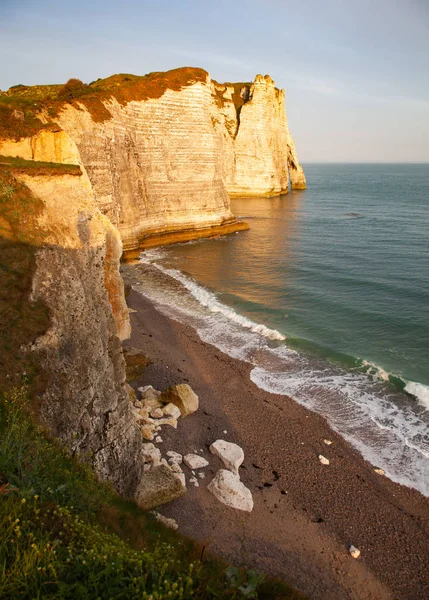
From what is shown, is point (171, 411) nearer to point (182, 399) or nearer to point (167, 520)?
point (182, 399)

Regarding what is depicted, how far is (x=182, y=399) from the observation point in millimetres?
15055

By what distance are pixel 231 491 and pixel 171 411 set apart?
401 cm

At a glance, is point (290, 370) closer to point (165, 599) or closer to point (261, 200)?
point (165, 599)

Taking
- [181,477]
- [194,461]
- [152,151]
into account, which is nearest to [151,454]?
[181,477]

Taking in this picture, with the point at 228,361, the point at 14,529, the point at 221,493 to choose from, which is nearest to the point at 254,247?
the point at 228,361

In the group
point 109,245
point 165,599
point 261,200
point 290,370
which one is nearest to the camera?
point 165,599

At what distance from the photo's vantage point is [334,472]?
13.2 meters

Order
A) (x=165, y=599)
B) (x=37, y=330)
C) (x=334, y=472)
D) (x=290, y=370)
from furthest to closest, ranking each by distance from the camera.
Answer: (x=290, y=370) → (x=334, y=472) → (x=37, y=330) → (x=165, y=599)

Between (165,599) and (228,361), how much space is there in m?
15.6

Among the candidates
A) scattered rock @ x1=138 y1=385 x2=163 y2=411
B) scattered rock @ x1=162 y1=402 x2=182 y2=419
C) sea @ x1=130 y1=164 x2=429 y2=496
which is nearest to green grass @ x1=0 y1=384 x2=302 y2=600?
scattered rock @ x1=162 y1=402 x2=182 y2=419

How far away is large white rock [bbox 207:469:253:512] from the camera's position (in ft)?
37.0

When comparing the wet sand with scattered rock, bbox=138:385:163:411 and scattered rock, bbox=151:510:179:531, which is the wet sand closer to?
scattered rock, bbox=151:510:179:531

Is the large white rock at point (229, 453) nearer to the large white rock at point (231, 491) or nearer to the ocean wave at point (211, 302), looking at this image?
the large white rock at point (231, 491)

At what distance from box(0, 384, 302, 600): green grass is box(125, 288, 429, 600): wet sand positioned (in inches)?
79.5
